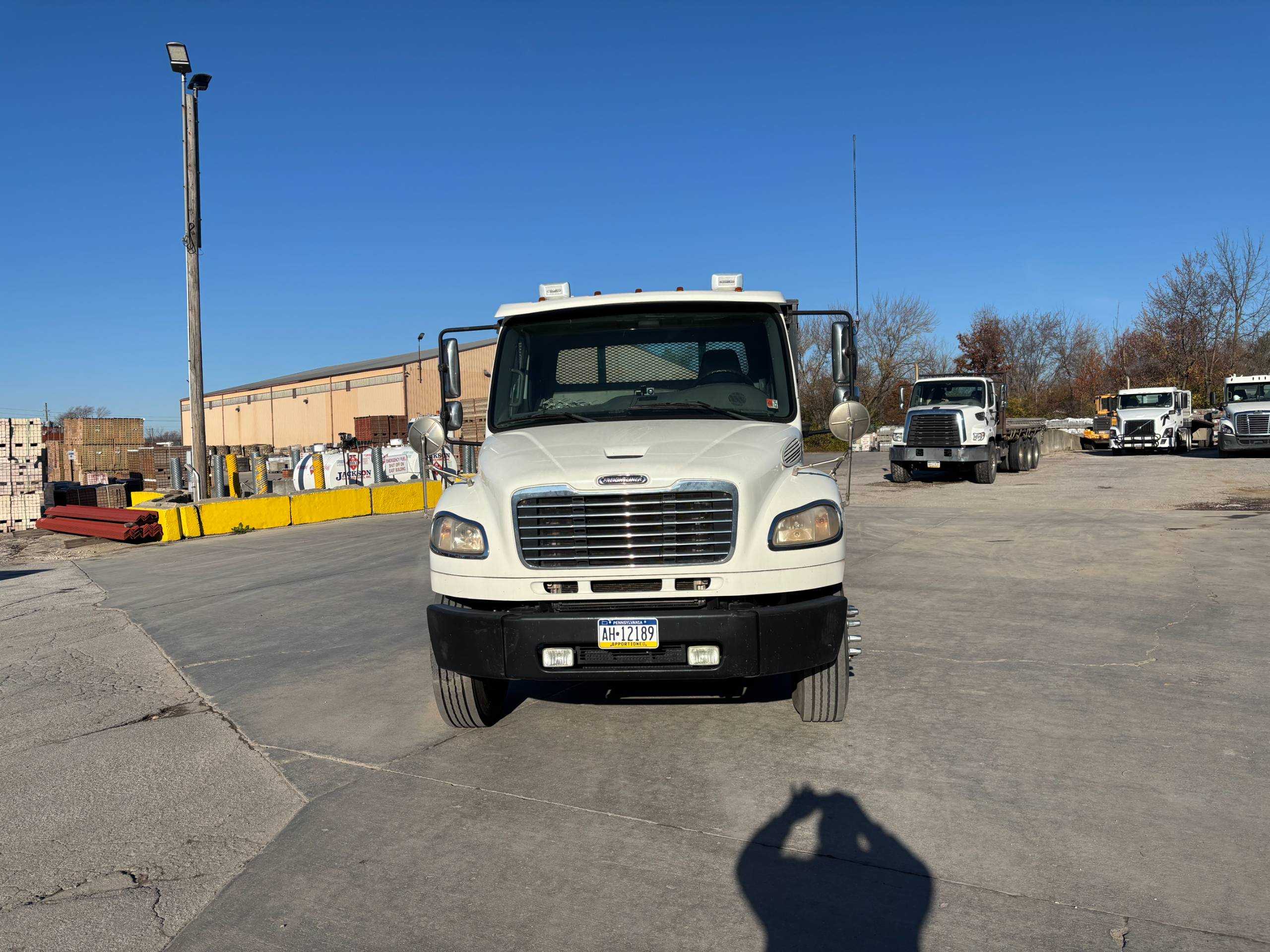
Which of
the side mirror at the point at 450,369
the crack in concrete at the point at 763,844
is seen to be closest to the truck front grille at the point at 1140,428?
the side mirror at the point at 450,369

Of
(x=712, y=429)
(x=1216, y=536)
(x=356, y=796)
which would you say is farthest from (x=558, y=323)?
(x=1216, y=536)

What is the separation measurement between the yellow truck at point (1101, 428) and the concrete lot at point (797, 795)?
2931 cm

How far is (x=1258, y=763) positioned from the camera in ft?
15.8

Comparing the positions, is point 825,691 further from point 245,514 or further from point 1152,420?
point 1152,420

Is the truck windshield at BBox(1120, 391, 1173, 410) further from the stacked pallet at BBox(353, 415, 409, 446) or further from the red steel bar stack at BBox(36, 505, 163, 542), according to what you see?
the red steel bar stack at BBox(36, 505, 163, 542)

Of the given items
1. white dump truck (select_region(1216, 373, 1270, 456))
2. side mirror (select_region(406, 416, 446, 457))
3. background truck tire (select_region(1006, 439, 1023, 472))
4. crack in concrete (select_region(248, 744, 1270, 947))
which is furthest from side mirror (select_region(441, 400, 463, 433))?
white dump truck (select_region(1216, 373, 1270, 456))

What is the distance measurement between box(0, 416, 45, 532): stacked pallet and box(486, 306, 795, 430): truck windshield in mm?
17327

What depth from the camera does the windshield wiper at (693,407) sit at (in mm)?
5871

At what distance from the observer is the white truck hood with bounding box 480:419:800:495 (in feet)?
16.0

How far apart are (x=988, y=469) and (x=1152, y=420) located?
42.9 ft

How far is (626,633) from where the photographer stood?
4719 mm

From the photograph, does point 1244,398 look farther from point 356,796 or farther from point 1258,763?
point 356,796

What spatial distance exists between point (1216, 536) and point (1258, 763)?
9914 millimetres

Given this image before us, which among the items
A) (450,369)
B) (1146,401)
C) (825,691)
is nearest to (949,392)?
(1146,401)
